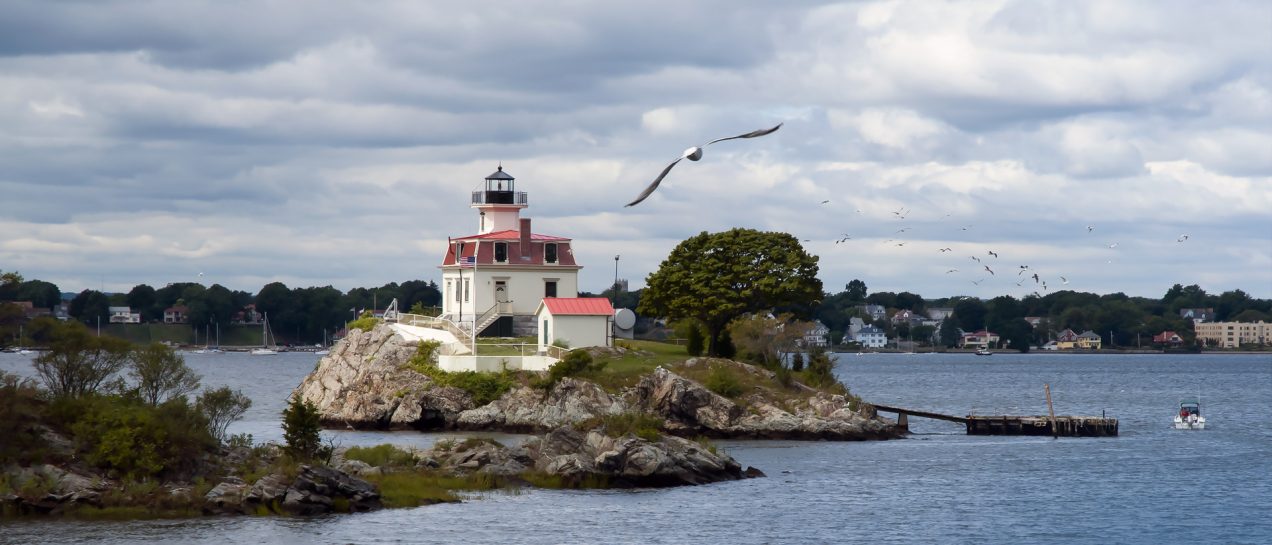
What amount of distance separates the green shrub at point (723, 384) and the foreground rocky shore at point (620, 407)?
1.18ft

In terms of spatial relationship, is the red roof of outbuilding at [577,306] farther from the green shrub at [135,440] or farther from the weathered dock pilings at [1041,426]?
the green shrub at [135,440]

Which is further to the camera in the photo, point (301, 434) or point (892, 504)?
point (892, 504)

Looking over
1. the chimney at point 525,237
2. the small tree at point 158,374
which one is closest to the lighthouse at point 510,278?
the chimney at point 525,237

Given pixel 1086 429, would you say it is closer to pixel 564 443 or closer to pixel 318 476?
pixel 564 443

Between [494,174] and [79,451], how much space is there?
44339 millimetres

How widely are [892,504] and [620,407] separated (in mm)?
18511

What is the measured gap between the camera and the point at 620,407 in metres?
65.9

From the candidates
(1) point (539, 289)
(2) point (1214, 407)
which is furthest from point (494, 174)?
(2) point (1214, 407)

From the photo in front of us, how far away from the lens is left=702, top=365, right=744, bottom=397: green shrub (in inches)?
2645

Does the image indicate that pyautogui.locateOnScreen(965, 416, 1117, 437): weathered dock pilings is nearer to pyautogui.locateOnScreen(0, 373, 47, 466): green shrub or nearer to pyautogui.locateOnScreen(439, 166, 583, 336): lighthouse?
pyautogui.locateOnScreen(439, 166, 583, 336): lighthouse

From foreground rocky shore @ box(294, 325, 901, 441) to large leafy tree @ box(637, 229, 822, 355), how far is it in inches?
220

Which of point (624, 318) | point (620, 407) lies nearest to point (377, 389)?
point (620, 407)

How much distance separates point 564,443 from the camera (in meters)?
Answer: 52.9

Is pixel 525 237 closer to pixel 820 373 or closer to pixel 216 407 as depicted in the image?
pixel 820 373
